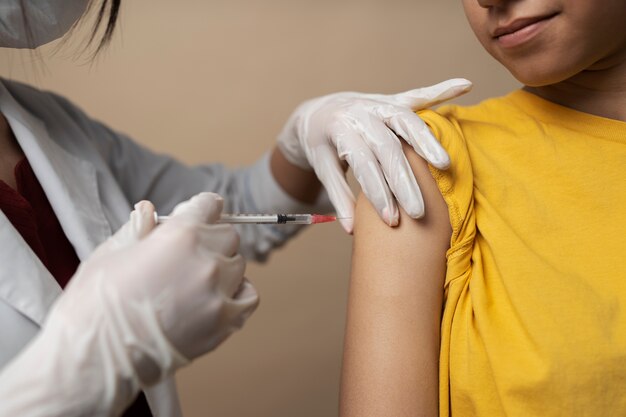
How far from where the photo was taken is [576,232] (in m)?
1.03

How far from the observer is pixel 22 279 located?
1.10 metres

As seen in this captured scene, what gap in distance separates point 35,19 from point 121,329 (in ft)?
2.20

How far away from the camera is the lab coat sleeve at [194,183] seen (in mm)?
1597

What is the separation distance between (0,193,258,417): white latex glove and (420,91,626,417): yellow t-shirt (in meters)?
0.36

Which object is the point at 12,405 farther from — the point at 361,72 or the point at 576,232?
the point at 361,72

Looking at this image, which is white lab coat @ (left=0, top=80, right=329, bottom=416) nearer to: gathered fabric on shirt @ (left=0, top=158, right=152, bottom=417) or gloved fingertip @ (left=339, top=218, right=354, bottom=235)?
gathered fabric on shirt @ (left=0, top=158, right=152, bottom=417)

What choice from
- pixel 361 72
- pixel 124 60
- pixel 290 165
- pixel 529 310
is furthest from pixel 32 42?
pixel 361 72

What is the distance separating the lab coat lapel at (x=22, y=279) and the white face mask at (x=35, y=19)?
33 cm

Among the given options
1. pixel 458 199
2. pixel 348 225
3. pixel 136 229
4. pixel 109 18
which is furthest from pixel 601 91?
pixel 109 18

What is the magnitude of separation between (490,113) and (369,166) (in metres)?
0.24

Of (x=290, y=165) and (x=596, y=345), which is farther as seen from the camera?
Answer: (x=290, y=165)

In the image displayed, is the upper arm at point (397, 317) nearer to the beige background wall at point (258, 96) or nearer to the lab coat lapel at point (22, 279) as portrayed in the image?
the lab coat lapel at point (22, 279)

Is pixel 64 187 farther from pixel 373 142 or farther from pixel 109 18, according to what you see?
pixel 373 142

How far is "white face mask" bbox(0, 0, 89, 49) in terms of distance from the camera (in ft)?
3.95
